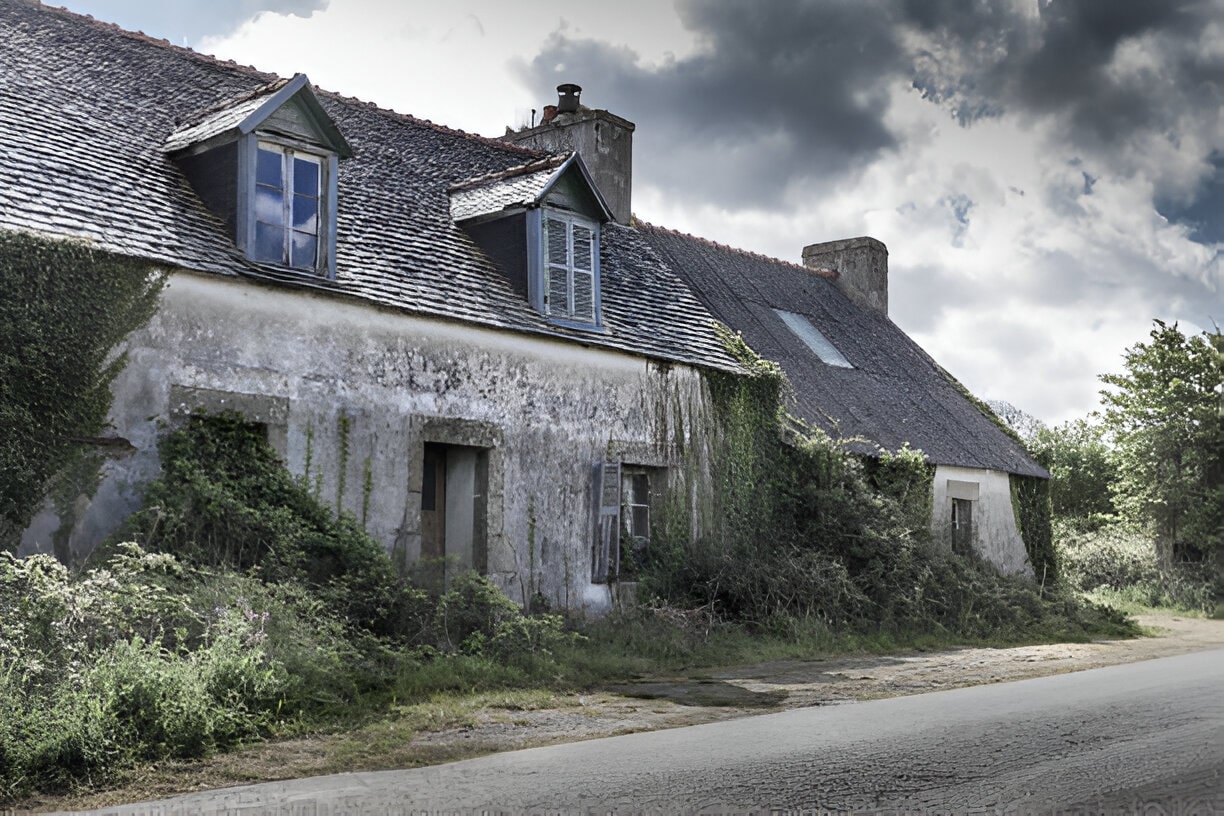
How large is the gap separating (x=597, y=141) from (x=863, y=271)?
30.2 feet

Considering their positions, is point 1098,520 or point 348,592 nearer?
point 348,592

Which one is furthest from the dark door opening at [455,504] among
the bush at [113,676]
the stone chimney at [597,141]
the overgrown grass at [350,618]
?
the stone chimney at [597,141]

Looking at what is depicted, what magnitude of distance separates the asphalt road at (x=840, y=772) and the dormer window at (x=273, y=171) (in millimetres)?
6581

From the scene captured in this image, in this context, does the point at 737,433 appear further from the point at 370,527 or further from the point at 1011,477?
the point at 1011,477

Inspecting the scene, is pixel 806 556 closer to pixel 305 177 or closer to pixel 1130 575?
pixel 305 177

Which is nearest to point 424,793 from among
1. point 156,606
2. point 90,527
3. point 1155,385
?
point 156,606

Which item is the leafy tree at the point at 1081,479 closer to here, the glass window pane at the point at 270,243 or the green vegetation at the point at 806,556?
the green vegetation at the point at 806,556

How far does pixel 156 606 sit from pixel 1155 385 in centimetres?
2189

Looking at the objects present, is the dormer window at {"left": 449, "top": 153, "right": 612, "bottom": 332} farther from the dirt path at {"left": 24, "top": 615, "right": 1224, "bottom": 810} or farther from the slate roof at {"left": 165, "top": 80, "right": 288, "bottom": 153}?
the dirt path at {"left": 24, "top": 615, "right": 1224, "bottom": 810}

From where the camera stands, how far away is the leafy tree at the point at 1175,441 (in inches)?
936

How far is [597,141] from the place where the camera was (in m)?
19.3

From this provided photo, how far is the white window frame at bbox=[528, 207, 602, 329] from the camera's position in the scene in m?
14.0

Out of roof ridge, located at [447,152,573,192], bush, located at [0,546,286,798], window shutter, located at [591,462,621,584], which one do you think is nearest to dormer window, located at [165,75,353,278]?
roof ridge, located at [447,152,573,192]

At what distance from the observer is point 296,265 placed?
466 inches
